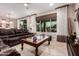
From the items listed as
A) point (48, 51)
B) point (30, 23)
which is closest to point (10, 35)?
point (30, 23)

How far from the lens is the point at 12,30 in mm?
2018

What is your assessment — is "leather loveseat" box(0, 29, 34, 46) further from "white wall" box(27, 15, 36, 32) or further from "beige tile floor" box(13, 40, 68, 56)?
"beige tile floor" box(13, 40, 68, 56)

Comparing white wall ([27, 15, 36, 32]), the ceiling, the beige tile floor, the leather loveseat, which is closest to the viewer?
the ceiling

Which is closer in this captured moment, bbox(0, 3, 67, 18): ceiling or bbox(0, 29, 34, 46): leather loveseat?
bbox(0, 3, 67, 18): ceiling

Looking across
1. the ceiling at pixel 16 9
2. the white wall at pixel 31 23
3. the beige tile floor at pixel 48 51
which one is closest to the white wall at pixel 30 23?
the white wall at pixel 31 23

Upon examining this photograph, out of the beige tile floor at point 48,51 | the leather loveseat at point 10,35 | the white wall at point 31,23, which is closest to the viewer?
the leather loveseat at point 10,35

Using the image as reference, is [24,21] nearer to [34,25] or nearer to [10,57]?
[34,25]

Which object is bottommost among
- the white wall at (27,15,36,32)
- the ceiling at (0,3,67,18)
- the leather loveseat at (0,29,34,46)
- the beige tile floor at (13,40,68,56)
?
the beige tile floor at (13,40,68,56)

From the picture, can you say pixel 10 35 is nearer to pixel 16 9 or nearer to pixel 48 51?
pixel 16 9

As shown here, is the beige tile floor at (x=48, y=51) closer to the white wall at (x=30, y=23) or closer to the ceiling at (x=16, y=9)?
the white wall at (x=30, y=23)

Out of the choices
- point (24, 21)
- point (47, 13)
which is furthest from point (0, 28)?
point (47, 13)

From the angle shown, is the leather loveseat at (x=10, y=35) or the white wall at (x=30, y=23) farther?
the white wall at (x=30, y=23)

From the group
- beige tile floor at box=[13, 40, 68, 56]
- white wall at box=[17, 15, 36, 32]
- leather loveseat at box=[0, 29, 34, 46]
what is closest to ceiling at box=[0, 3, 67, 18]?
white wall at box=[17, 15, 36, 32]

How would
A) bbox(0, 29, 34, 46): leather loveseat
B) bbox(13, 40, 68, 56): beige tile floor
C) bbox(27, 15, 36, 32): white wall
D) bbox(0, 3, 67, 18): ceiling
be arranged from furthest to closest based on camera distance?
bbox(27, 15, 36, 32): white wall, bbox(13, 40, 68, 56): beige tile floor, bbox(0, 29, 34, 46): leather loveseat, bbox(0, 3, 67, 18): ceiling
